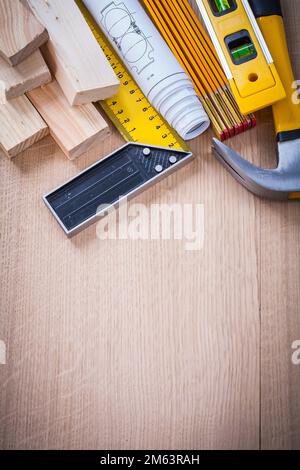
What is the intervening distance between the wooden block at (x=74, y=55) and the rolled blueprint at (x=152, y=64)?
0.16 ft

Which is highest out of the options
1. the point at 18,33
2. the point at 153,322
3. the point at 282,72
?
the point at 18,33

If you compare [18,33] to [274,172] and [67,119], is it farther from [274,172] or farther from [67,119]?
[274,172]

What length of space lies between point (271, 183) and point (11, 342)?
43 centimetres

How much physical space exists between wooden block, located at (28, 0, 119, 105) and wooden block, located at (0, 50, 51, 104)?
21 mm

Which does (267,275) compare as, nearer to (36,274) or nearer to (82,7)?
(36,274)

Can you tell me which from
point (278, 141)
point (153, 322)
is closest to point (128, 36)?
point (278, 141)

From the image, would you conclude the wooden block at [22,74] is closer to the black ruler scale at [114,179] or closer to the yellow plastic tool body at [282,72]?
the black ruler scale at [114,179]

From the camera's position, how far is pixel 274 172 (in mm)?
938

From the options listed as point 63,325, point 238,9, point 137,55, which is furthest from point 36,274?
point 238,9

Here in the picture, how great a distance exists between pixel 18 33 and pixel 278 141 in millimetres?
394

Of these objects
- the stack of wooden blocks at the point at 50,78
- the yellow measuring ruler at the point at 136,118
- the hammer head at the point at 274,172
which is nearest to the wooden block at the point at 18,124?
the stack of wooden blocks at the point at 50,78

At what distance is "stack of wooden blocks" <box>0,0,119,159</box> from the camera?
92 centimetres

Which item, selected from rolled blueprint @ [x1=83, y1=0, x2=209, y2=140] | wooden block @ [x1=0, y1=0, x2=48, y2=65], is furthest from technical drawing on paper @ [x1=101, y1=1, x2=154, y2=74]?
wooden block @ [x1=0, y1=0, x2=48, y2=65]

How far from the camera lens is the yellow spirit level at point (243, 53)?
942 mm
